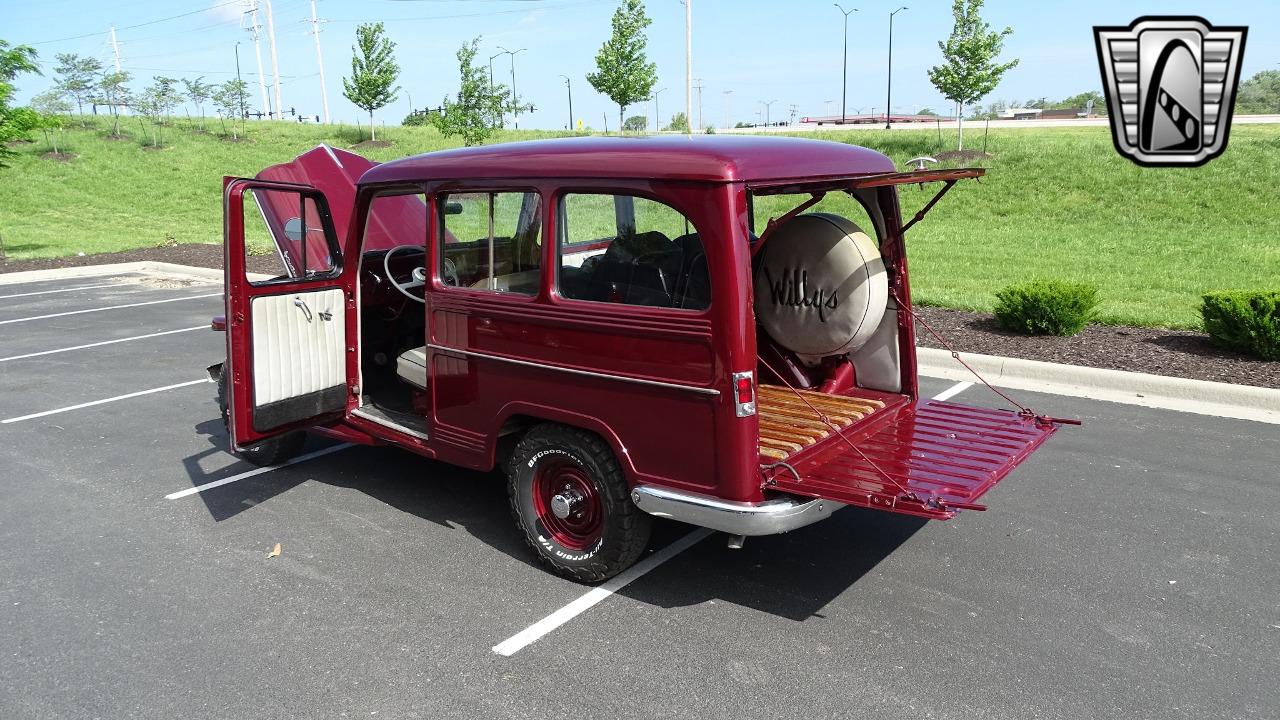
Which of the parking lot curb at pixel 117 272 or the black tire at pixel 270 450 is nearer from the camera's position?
the black tire at pixel 270 450

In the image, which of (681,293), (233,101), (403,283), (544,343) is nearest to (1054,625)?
(681,293)

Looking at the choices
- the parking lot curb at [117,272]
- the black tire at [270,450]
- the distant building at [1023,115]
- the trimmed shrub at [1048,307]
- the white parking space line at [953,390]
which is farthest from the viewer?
the distant building at [1023,115]

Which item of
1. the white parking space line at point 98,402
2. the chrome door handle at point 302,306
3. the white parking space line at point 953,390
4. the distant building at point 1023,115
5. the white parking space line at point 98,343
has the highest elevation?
the distant building at point 1023,115

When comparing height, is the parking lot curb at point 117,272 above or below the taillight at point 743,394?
below

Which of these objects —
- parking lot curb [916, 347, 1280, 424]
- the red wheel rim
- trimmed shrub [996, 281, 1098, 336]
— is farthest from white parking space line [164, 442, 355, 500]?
trimmed shrub [996, 281, 1098, 336]

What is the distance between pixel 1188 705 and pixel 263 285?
4.83m

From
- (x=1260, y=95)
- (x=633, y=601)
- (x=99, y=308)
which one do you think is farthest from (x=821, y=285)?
(x=1260, y=95)

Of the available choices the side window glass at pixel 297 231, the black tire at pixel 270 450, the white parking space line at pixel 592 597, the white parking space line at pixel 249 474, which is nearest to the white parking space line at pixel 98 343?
the black tire at pixel 270 450

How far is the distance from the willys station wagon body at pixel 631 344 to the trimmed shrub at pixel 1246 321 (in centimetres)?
427

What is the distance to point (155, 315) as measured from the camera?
41.6 ft

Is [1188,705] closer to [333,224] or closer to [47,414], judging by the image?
[333,224]

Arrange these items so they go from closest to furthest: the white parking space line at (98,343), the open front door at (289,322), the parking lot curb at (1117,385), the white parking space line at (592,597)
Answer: the white parking space line at (592,597), the open front door at (289,322), the parking lot curb at (1117,385), the white parking space line at (98,343)

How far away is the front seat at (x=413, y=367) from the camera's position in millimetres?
5488

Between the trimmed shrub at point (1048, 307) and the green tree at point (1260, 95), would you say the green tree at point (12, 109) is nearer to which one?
the trimmed shrub at point (1048, 307)
